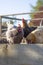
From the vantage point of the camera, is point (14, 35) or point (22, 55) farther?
point (14, 35)

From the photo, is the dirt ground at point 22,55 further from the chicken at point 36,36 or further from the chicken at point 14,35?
the chicken at point 36,36

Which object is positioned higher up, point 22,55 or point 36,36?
point 36,36

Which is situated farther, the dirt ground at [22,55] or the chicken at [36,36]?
the chicken at [36,36]

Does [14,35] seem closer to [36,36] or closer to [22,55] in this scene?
[36,36]

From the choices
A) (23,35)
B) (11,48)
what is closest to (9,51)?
(11,48)

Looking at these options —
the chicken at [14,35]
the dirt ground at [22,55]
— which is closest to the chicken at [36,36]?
the chicken at [14,35]

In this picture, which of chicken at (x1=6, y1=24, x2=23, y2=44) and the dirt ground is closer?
the dirt ground

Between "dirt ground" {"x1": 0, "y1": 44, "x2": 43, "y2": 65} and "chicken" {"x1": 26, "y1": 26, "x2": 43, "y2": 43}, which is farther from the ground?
"chicken" {"x1": 26, "y1": 26, "x2": 43, "y2": 43}

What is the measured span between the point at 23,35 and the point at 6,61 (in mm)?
706

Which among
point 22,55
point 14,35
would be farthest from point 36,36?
point 22,55

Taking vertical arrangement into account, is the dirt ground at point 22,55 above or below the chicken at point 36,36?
below

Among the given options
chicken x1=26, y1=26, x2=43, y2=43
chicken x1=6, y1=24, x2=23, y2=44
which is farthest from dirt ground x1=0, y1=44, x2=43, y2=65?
chicken x1=26, y1=26, x2=43, y2=43

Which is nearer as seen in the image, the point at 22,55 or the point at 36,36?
the point at 22,55

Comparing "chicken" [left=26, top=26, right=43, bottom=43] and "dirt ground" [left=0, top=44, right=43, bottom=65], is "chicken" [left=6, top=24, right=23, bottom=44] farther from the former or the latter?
"dirt ground" [left=0, top=44, right=43, bottom=65]
